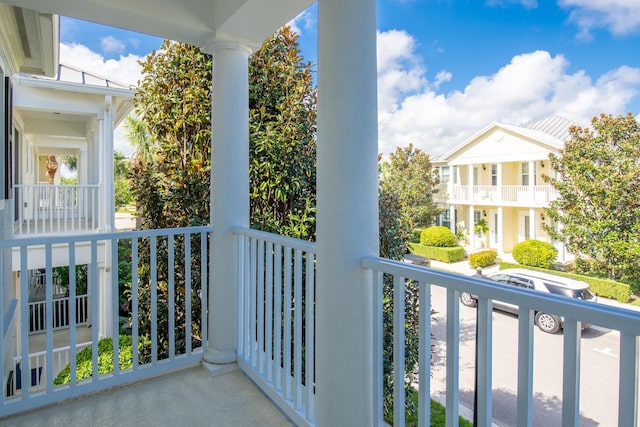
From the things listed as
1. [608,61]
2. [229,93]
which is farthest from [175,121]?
[608,61]

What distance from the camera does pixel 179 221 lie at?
3811mm

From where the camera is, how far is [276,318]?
2.16 m

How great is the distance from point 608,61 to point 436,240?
3.59 m

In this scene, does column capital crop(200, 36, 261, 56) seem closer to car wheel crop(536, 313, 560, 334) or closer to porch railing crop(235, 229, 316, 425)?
porch railing crop(235, 229, 316, 425)

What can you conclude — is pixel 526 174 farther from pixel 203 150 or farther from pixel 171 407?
pixel 171 407

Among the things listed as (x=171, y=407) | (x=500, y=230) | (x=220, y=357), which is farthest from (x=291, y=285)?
(x=500, y=230)

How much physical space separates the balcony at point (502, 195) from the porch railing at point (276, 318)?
3.45 m

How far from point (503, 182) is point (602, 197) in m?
2.72

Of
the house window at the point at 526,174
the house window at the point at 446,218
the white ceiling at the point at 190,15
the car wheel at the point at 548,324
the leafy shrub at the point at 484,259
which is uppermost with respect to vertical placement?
the white ceiling at the point at 190,15

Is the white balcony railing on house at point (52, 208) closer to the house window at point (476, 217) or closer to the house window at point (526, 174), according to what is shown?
the house window at point (476, 217)

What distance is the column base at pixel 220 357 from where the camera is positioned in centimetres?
262

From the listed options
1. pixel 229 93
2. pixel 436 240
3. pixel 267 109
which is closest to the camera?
pixel 229 93

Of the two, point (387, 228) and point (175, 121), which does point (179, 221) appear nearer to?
point (175, 121)

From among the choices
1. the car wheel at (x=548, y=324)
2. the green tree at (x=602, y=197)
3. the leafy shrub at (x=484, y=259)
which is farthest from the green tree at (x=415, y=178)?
the car wheel at (x=548, y=324)
